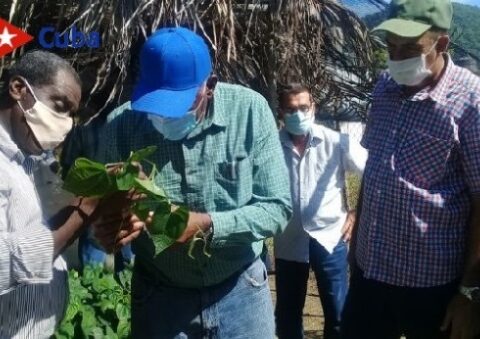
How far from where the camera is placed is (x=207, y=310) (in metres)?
2.36

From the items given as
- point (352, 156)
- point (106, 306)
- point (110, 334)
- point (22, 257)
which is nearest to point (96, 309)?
point (106, 306)

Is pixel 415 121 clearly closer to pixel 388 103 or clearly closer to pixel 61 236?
pixel 388 103

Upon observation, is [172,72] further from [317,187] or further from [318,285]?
[318,285]

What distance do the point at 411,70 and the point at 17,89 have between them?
4.15 feet

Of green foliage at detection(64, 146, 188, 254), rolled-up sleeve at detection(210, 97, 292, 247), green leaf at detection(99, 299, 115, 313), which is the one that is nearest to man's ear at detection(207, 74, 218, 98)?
rolled-up sleeve at detection(210, 97, 292, 247)

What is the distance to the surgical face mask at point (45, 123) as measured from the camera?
213 cm

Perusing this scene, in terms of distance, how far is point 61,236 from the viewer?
6.79ft

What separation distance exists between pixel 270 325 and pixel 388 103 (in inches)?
35.1

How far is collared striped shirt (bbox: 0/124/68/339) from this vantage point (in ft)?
6.32

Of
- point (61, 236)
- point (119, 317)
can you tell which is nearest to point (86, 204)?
point (61, 236)

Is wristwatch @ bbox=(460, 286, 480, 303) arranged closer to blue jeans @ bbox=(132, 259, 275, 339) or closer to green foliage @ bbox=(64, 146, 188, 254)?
blue jeans @ bbox=(132, 259, 275, 339)

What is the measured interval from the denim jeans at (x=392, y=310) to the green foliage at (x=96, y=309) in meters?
1.37

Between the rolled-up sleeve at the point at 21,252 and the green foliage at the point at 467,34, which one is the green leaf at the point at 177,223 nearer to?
the rolled-up sleeve at the point at 21,252

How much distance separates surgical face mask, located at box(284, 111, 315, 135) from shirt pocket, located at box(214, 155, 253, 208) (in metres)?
1.90
